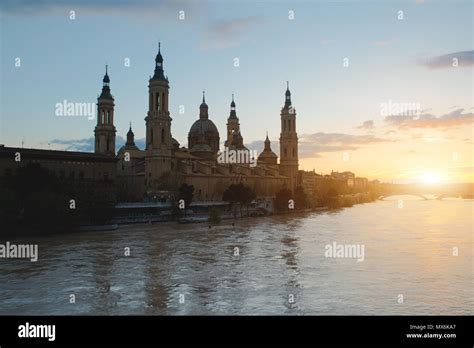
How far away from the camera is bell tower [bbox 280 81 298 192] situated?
82000 millimetres

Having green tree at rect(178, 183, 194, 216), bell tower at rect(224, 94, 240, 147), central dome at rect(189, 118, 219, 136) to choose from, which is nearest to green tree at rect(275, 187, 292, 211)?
green tree at rect(178, 183, 194, 216)

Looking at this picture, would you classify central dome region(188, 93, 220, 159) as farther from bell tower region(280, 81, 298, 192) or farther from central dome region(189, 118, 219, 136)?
bell tower region(280, 81, 298, 192)

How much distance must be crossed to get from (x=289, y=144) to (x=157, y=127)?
31.5 metres

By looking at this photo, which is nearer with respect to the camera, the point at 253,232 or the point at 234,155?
the point at 253,232

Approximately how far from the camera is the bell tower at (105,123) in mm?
60438

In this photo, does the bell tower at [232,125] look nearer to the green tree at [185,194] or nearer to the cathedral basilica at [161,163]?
the cathedral basilica at [161,163]

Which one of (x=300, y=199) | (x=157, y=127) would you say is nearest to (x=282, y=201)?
(x=300, y=199)

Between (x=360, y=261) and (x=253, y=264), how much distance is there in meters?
5.29

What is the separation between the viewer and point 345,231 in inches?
1499

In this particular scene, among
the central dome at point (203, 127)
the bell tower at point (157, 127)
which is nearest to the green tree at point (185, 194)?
the bell tower at point (157, 127)

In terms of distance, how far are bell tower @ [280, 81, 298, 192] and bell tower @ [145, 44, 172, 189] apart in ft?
97.6

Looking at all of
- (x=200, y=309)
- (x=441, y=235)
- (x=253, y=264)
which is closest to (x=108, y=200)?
(x=253, y=264)

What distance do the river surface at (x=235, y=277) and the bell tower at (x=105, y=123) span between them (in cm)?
2947
